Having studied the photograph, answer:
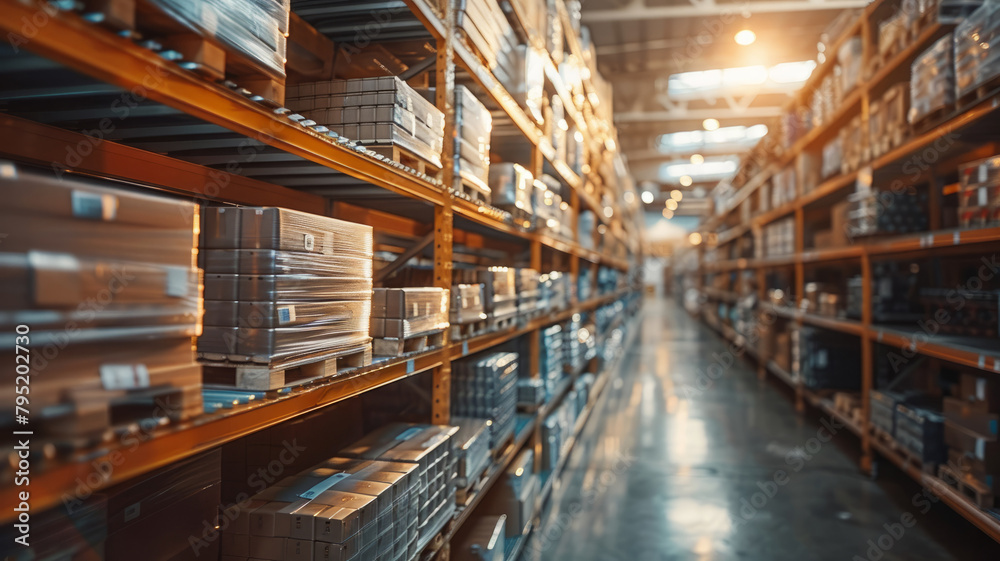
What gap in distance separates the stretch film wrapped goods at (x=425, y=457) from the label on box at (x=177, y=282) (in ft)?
4.35

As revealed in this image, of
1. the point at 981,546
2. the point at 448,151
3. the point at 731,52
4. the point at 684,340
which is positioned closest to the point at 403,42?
the point at 448,151

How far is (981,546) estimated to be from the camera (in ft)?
12.4

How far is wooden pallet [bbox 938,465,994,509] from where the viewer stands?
337cm

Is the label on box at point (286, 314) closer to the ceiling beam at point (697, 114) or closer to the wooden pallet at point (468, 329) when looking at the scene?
the wooden pallet at point (468, 329)

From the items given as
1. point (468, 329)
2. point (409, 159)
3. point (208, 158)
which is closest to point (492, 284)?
point (468, 329)

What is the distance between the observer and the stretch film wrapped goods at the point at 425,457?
233 centimetres

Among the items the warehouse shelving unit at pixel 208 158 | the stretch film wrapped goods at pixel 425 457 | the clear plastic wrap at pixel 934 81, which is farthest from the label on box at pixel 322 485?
the clear plastic wrap at pixel 934 81

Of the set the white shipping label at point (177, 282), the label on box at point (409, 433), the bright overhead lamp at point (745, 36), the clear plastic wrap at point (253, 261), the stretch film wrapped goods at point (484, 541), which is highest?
the bright overhead lamp at point (745, 36)

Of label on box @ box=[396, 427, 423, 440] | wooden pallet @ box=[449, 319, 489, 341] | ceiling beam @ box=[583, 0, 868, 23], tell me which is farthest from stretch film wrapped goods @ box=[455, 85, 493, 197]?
ceiling beam @ box=[583, 0, 868, 23]

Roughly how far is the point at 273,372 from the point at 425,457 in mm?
1025

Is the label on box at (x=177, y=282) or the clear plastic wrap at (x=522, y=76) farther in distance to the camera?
the clear plastic wrap at (x=522, y=76)

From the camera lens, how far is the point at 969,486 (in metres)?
3.51

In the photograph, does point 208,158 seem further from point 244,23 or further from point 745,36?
point 745,36

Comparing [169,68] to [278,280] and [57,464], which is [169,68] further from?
[57,464]
